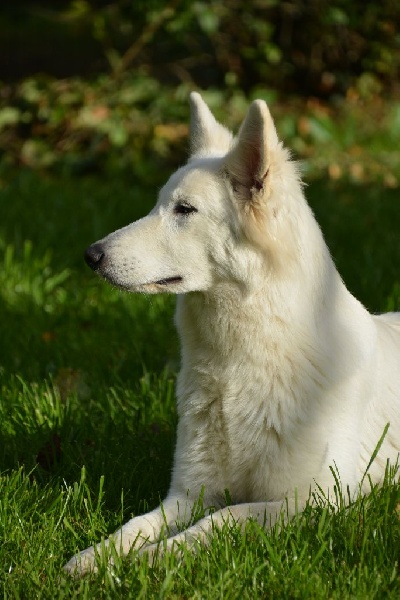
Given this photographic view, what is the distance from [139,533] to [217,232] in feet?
3.18

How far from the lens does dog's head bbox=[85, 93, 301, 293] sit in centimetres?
300

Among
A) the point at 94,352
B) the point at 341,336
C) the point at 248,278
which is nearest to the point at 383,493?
the point at 341,336

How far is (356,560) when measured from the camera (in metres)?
2.72

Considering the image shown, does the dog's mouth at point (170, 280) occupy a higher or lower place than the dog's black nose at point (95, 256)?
lower

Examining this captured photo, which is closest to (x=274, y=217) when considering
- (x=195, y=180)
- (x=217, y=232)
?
(x=217, y=232)

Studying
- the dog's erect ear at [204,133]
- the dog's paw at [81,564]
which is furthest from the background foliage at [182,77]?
the dog's paw at [81,564]

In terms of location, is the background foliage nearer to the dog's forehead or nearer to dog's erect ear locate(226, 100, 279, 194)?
the dog's forehead

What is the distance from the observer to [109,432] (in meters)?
3.82

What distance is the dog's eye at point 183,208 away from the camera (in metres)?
3.11

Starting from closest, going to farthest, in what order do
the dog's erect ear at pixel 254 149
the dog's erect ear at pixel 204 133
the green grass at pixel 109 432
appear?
the green grass at pixel 109 432, the dog's erect ear at pixel 254 149, the dog's erect ear at pixel 204 133

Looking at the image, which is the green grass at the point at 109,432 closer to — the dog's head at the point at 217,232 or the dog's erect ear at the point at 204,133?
the dog's head at the point at 217,232

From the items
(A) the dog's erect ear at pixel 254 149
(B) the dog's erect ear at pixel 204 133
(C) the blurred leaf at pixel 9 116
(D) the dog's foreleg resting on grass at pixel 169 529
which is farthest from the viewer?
(C) the blurred leaf at pixel 9 116

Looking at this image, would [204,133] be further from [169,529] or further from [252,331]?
[169,529]

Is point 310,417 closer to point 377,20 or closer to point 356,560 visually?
point 356,560
